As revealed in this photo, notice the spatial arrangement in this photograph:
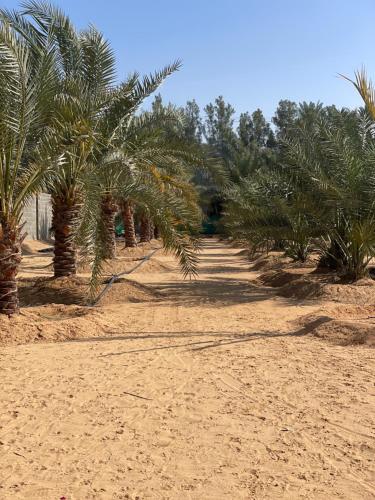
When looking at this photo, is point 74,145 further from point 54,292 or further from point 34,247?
point 34,247

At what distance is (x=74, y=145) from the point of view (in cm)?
897

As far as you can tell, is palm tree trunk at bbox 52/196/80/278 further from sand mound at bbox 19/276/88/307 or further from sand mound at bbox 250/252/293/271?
sand mound at bbox 250/252/293/271

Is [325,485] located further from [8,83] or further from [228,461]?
[8,83]

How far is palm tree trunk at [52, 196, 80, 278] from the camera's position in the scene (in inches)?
465

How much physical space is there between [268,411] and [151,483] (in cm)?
156

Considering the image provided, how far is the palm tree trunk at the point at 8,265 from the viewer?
26.3 feet

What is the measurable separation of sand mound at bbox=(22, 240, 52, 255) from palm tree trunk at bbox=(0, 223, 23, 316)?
17.5 meters

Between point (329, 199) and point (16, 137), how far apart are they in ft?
21.9

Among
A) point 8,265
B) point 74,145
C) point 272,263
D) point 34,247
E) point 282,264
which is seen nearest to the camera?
point 8,265

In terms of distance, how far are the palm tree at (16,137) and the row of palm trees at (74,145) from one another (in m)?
0.01

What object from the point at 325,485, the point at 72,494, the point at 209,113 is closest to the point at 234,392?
the point at 325,485

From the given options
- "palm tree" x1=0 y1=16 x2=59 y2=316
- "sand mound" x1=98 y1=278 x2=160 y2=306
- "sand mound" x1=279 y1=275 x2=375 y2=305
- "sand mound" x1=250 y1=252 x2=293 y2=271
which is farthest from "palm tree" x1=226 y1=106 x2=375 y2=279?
"palm tree" x1=0 y1=16 x2=59 y2=316

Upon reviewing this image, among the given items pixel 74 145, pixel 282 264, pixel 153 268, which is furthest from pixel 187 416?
pixel 282 264

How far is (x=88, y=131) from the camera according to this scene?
9.21m
